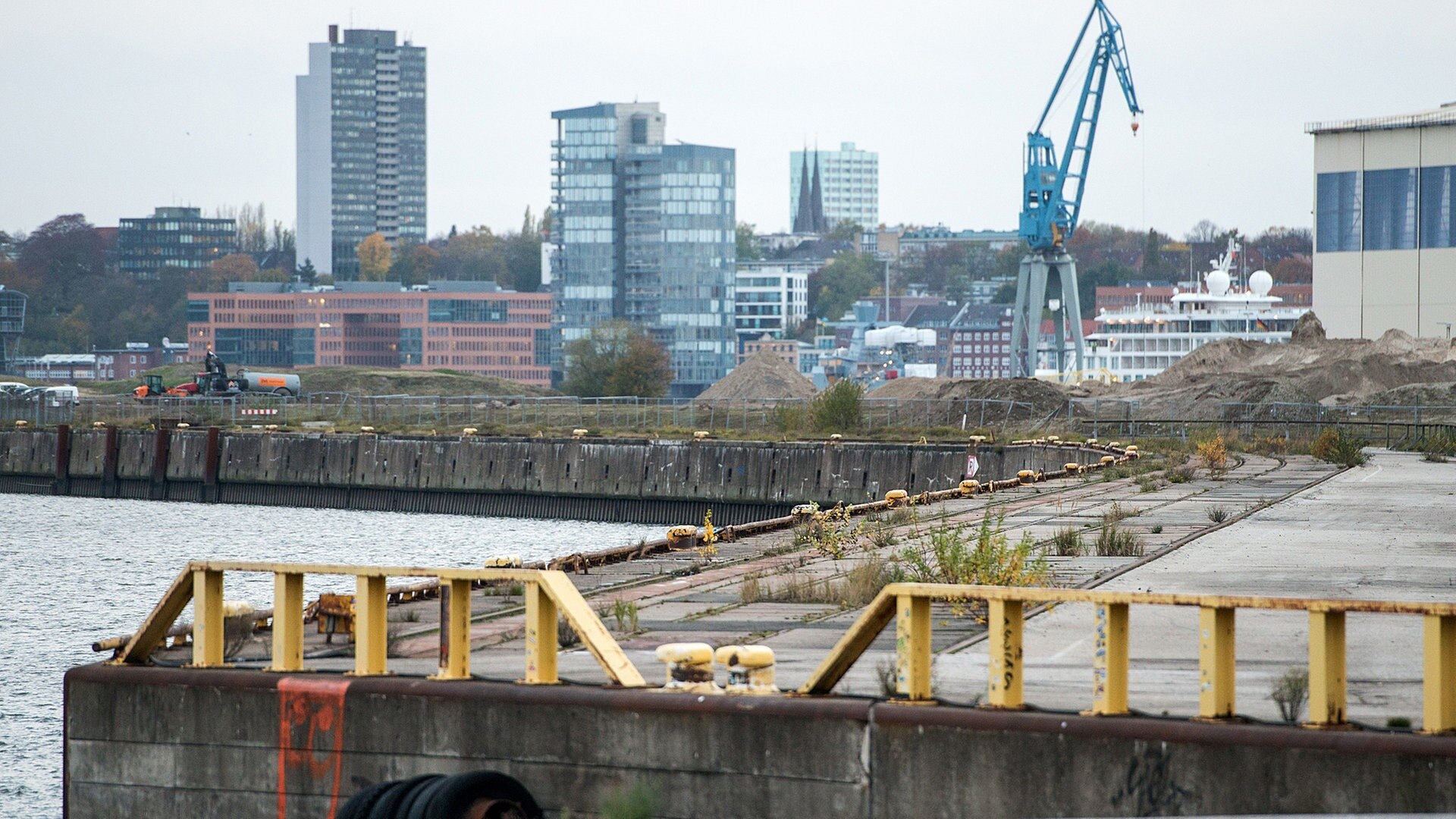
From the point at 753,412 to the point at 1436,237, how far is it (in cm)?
4132

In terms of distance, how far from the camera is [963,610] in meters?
13.9

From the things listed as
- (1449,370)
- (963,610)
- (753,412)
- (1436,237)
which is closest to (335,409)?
(753,412)

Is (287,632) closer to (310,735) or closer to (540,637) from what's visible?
(310,735)

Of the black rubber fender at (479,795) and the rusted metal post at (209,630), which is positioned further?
the rusted metal post at (209,630)

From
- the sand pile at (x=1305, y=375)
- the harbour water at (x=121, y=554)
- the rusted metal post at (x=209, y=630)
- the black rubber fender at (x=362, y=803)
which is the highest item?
the sand pile at (x=1305, y=375)

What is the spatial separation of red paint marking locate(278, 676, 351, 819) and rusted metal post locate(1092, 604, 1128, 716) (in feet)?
14.6

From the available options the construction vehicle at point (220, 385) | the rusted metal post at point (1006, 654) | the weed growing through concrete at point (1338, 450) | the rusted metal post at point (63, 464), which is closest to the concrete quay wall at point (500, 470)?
the rusted metal post at point (63, 464)

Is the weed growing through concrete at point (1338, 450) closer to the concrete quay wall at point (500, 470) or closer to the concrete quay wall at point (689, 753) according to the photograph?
the concrete quay wall at point (500, 470)

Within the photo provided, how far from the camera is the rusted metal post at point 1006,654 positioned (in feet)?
28.8

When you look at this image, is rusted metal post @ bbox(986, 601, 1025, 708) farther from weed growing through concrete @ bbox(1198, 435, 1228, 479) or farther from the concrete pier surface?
weed growing through concrete @ bbox(1198, 435, 1228, 479)

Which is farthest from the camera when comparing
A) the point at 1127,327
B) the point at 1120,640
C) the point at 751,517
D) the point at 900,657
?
the point at 1127,327

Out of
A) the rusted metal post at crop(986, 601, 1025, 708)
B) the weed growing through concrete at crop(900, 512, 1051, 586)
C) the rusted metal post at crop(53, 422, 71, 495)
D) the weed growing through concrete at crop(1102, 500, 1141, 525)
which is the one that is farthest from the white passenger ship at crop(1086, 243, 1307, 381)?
the rusted metal post at crop(986, 601, 1025, 708)

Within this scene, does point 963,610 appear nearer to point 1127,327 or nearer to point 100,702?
point 100,702

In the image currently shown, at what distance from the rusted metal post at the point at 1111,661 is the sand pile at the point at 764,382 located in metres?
85.2
